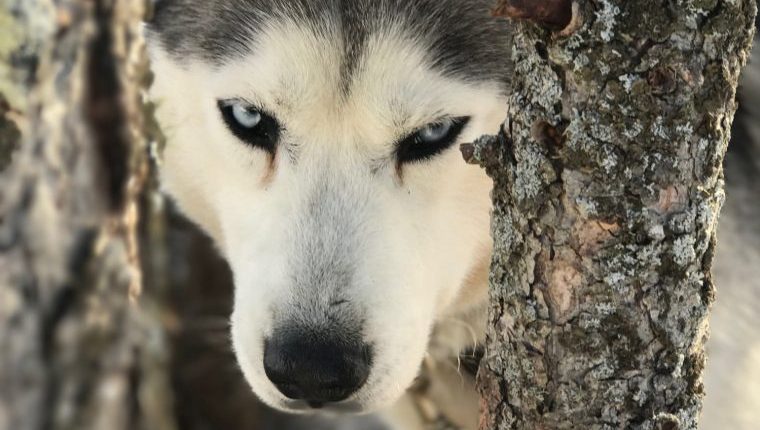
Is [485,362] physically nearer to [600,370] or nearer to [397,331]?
[600,370]

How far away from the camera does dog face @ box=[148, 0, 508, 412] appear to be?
1.67 meters

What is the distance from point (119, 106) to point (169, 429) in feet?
4.51

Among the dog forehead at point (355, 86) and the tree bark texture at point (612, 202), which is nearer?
the tree bark texture at point (612, 202)

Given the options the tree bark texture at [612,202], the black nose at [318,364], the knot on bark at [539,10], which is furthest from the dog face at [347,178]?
the knot on bark at [539,10]

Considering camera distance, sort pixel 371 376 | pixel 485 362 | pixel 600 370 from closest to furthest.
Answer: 1. pixel 600 370
2. pixel 485 362
3. pixel 371 376

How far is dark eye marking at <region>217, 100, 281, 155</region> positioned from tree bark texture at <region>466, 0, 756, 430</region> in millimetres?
712

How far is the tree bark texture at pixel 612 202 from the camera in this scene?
3.62 ft

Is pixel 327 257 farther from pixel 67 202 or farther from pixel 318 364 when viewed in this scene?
pixel 67 202

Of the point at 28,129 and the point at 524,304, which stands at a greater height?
the point at 524,304

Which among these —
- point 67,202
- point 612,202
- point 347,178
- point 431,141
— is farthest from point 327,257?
point 67,202

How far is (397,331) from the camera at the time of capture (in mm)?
1709

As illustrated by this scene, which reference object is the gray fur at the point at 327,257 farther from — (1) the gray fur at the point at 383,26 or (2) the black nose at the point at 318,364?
(1) the gray fur at the point at 383,26

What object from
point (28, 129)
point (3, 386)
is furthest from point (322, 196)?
point (3, 386)

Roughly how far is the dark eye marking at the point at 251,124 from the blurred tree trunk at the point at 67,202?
1.05m
